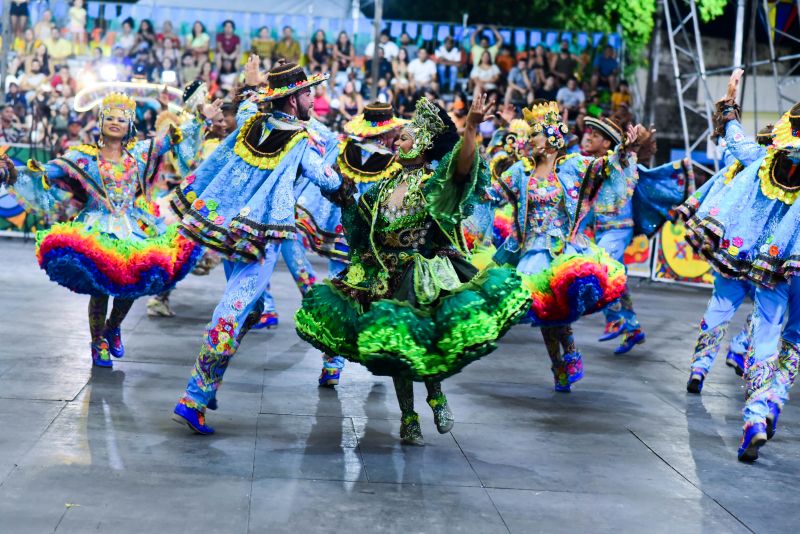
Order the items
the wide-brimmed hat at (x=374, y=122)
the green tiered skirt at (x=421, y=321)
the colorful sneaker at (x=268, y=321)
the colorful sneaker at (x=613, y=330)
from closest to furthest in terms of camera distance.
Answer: the green tiered skirt at (x=421, y=321) → the wide-brimmed hat at (x=374, y=122) → the colorful sneaker at (x=268, y=321) → the colorful sneaker at (x=613, y=330)

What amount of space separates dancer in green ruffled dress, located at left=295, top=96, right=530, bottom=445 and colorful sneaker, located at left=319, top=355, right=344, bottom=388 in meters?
1.56

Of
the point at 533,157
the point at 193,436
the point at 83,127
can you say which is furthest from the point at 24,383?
the point at 83,127

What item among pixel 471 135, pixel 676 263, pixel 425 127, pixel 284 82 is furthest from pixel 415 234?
pixel 676 263

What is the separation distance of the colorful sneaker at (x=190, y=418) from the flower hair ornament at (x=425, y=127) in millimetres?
1861

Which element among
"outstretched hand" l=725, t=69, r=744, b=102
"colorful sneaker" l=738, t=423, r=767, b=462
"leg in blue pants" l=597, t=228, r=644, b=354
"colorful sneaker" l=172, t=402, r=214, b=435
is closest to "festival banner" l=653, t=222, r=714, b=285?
"leg in blue pants" l=597, t=228, r=644, b=354

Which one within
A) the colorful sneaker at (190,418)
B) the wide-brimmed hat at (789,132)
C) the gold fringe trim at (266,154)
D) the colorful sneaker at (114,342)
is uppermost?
the wide-brimmed hat at (789,132)

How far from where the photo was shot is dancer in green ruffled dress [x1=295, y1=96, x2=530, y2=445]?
5641 millimetres

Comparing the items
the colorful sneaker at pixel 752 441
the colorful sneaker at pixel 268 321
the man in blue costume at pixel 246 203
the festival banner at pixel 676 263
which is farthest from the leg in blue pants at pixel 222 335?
the festival banner at pixel 676 263

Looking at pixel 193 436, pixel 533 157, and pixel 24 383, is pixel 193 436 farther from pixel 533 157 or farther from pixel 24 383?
pixel 533 157

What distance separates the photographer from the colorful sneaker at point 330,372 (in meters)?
7.92

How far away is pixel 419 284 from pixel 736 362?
4.76 m

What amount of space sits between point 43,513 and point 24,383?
2.75 m

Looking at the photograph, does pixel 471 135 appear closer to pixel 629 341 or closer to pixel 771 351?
pixel 771 351

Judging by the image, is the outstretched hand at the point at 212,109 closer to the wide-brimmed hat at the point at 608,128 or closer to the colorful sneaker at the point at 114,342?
the colorful sneaker at the point at 114,342
